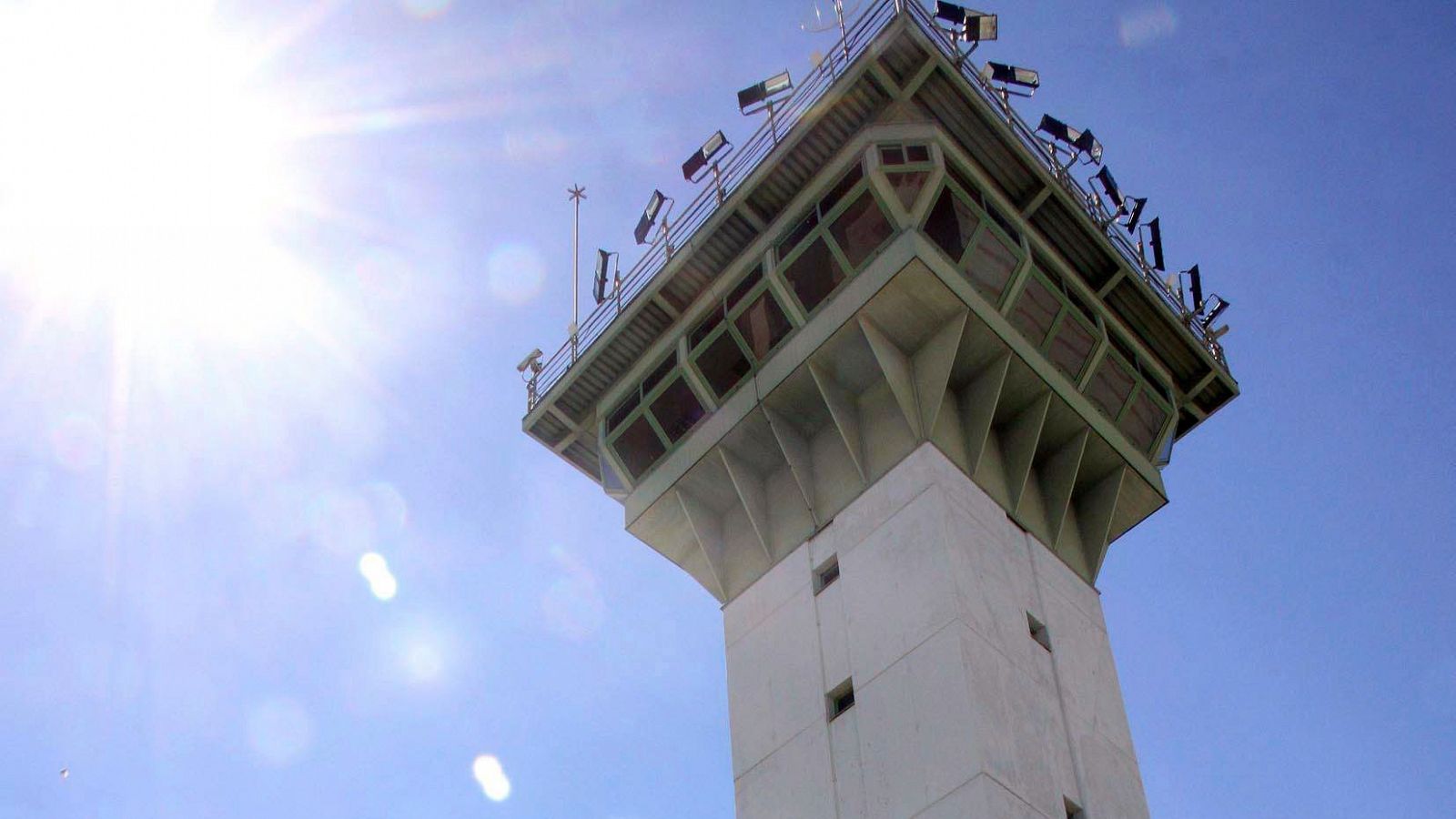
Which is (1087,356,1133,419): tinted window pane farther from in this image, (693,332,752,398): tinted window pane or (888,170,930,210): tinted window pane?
(693,332,752,398): tinted window pane

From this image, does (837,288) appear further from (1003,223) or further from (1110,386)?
(1110,386)

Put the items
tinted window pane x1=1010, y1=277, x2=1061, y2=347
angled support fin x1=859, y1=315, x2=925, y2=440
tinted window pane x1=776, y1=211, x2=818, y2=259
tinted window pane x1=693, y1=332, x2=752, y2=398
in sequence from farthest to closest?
tinted window pane x1=693, y1=332, x2=752, y2=398
tinted window pane x1=776, y1=211, x2=818, y2=259
tinted window pane x1=1010, y1=277, x2=1061, y2=347
angled support fin x1=859, y1=315, x2=925, y2=440

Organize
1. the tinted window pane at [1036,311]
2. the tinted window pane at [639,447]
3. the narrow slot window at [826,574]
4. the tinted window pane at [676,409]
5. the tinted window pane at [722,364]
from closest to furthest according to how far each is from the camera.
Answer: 1. the narrow slot window at [826,574]
2. the tinted window pane at [1036,311]
3. the tinted window pane at [722,364]
4. the tinted window pane at [676,409]
5. the tinted window pane at [639,447]

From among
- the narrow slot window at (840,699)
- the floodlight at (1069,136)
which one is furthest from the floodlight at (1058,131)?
the narrow slot window at (840,699)

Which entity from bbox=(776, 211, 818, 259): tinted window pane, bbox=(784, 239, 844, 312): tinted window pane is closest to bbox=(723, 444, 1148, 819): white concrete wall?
bbox=(784, 239, 844, 312): tinted window pane

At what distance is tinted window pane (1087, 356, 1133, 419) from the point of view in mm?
40875

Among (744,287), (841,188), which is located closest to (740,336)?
(744,287)

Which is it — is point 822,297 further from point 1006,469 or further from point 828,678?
point 828,678

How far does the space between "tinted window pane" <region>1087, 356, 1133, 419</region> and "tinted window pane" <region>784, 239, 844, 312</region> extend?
7837mm

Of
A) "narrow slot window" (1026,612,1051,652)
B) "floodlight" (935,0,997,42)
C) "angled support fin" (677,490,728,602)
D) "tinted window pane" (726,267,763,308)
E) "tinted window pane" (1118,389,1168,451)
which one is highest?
"floodlight" (935,0,997,42)

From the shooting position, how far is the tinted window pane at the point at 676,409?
41.2 m

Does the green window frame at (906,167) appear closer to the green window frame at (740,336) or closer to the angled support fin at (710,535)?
the green window frame at (740,336)

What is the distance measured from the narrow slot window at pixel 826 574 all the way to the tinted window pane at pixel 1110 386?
9.34 meters

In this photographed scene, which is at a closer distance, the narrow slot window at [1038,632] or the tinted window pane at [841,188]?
the narrow slot window at [1038,632]
